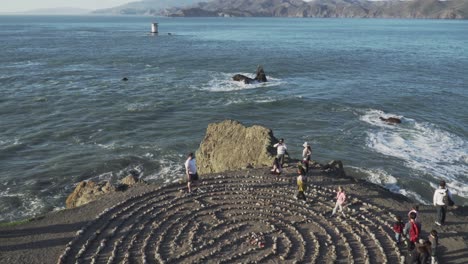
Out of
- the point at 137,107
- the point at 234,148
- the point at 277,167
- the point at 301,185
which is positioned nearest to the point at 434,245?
the point at 301,185

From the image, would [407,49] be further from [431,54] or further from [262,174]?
[262,174]

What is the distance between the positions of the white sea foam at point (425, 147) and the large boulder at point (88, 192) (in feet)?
88.2

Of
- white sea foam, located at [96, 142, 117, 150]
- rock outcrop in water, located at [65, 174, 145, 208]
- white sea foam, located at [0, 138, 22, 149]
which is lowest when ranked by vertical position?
white sea foam, located at [96, 142, 117, 150]

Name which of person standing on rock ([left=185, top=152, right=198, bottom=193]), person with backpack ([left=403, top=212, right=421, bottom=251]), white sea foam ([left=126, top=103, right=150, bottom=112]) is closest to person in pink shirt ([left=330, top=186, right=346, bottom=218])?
person with backpack ([left=403, top=212, right=421, bottom=251])

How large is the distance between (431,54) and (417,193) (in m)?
88.8

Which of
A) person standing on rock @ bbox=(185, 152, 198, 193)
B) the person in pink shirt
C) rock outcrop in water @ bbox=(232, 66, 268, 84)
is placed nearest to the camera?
the person in pink shirt

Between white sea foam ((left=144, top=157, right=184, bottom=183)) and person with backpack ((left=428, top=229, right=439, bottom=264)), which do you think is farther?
white sea foam ((left=144, top=157, right=184, bottom=183))

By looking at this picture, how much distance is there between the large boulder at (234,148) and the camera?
1286 inches

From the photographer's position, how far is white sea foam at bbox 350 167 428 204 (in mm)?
35344

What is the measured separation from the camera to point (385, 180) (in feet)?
125

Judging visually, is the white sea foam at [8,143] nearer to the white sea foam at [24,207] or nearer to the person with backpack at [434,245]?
the white sea foam at [24,207]

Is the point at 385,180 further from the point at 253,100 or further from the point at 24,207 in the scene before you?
the point at 253,100

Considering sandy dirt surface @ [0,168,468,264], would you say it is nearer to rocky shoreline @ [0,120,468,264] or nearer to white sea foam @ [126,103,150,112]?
rocky shoreline @ [0,120,468,264]

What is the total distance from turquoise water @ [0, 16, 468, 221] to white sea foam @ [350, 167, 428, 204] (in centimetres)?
18
